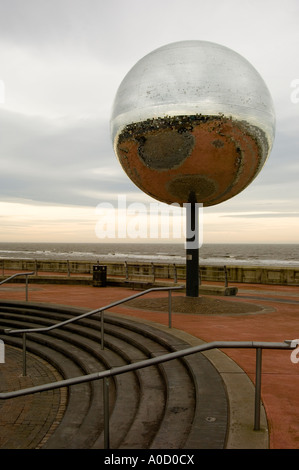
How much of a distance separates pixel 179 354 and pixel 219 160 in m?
5.46

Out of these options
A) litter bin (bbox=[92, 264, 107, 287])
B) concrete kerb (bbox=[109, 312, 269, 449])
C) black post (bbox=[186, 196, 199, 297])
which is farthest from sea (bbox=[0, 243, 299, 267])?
concrete kerb (bbox=[109, 312, 269, 449])

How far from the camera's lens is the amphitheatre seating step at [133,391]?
3.98 meters

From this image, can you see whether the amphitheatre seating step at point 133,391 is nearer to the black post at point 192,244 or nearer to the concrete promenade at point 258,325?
the concrete promenade at point 258,325

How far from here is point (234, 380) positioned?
4.90 m

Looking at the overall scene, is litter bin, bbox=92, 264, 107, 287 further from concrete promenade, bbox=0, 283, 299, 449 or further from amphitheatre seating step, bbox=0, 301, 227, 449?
amphitheatre seating step, bbox=0, 301, 227, 449

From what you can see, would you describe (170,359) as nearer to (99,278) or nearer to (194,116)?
(194,116)

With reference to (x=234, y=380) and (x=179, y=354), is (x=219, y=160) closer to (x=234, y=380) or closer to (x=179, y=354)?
(x=234, y=380)

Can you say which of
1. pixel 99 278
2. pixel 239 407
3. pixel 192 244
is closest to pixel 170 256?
pixel 99 278

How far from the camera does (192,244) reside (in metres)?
9.96

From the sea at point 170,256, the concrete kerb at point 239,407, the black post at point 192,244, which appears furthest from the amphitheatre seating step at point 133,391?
the sea at point 170,256

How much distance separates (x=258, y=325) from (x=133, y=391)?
3579 millimetres

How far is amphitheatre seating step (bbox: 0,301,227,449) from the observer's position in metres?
3.98

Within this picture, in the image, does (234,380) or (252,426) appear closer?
(252,426)
